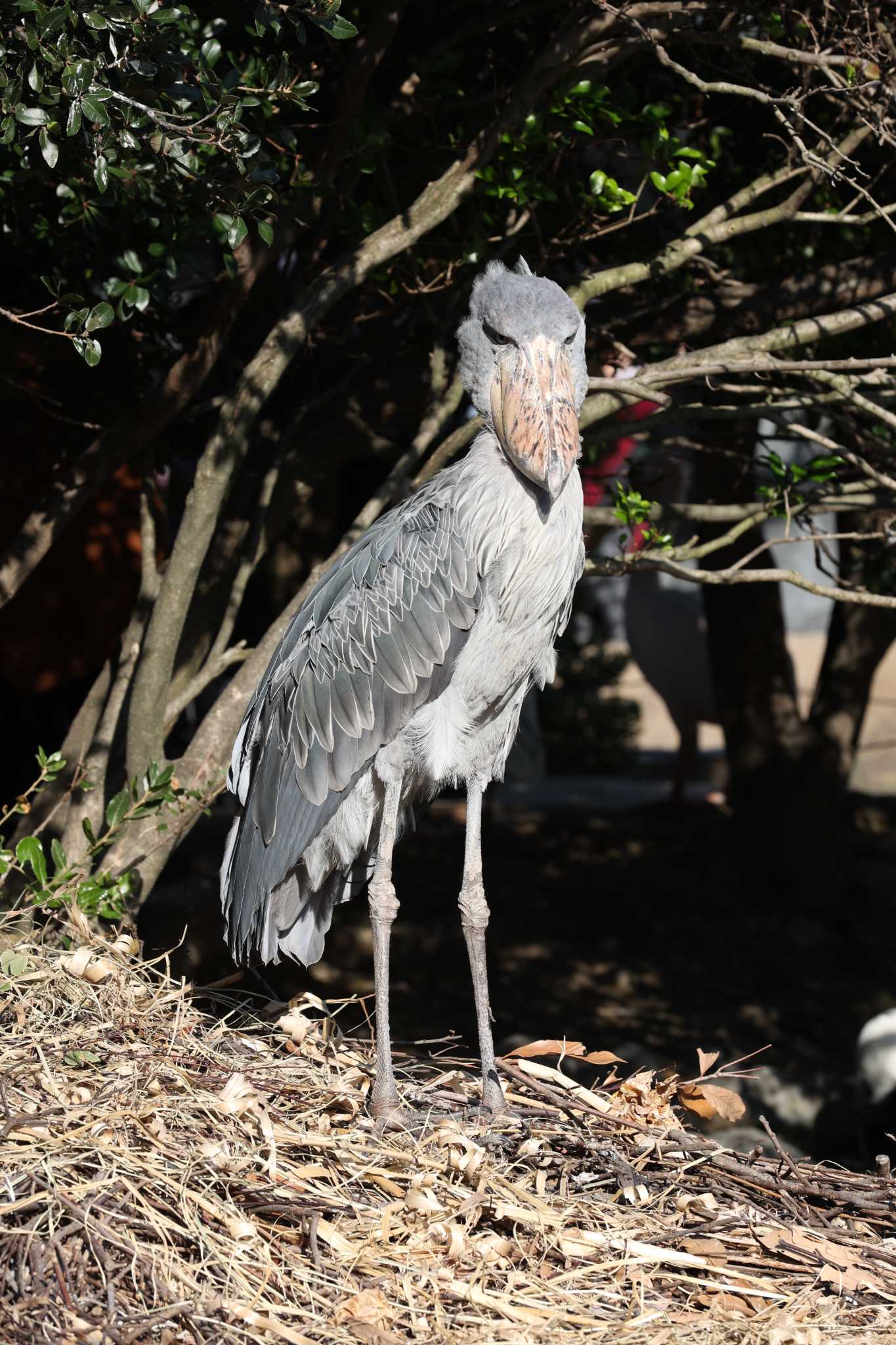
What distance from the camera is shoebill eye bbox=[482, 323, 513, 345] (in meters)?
3.30

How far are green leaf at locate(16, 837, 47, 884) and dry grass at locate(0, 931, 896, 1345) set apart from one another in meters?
0.22

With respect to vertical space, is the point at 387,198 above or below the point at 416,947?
above

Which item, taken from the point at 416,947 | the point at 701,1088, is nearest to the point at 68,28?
the point at 701,1088

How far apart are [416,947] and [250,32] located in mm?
5152

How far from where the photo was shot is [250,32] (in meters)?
3.32

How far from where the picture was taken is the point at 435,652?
3.39 meters

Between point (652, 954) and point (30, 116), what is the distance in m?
5.70

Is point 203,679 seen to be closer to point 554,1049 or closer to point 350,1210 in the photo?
point 554,1049

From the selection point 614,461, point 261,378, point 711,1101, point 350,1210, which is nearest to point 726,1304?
point 711,1101

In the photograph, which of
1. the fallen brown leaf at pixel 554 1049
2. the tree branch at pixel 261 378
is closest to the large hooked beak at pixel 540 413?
the tree branch at pixel 261 378

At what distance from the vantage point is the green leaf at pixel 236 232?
322 centimetres

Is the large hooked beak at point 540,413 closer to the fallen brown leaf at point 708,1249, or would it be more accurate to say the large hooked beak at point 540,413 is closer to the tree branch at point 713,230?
the tree branch at point 713,230

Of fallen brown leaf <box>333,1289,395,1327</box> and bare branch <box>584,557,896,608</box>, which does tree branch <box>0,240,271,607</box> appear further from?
fallen brown leaf <box>333,1289,395,1327</box>

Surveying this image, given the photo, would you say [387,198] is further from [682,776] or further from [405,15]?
[682,776]
